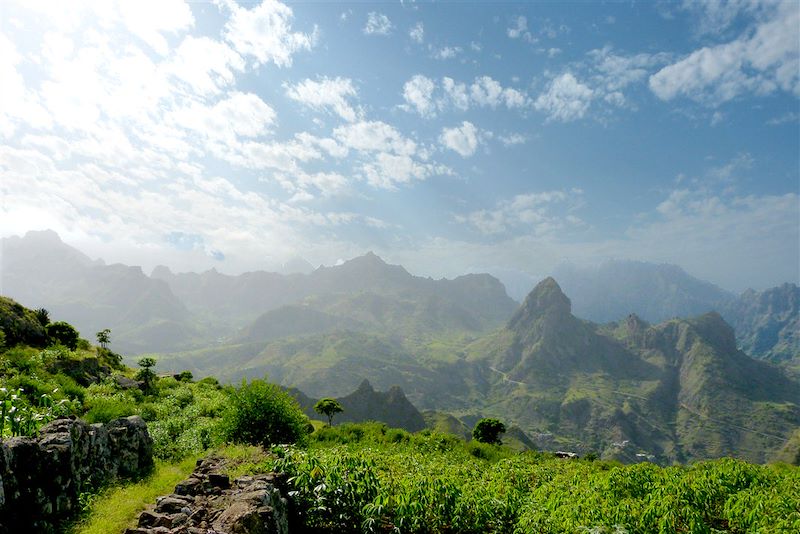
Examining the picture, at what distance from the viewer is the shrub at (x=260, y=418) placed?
23375 mm

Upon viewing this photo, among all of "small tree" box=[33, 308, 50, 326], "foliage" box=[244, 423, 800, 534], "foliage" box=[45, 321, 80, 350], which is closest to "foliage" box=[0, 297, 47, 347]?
"foliage" box=[45, 321, 80, 350]

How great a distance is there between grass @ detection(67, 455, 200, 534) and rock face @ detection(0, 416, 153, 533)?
658 millimetres

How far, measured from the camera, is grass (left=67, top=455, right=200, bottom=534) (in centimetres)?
1233

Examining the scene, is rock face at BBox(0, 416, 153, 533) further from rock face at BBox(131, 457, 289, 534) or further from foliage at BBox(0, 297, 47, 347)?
foliage at BBox(0, 297, 47, 347)

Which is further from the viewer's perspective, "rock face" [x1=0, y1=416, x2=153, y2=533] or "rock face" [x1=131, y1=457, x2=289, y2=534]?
"rock face" [x1=0, y1=416, x2=153, y2=533]

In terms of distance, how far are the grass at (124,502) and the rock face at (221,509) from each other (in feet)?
5.46

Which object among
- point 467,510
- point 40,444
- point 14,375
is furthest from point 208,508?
point 14,375

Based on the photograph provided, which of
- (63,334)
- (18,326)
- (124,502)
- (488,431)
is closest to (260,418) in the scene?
(124,502)

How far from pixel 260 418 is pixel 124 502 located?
958 cm

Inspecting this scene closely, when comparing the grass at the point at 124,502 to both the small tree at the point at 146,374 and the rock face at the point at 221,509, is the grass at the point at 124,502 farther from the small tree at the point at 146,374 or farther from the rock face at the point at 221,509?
the small tree at the point at 146,374

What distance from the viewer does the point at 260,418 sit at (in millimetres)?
23844

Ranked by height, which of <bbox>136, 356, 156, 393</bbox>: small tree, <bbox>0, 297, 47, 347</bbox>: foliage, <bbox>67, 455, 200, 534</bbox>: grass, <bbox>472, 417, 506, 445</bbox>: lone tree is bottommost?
<bbox>472, 417, 506, 445</bbox>: lone tree

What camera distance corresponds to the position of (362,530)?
11477 millimetres

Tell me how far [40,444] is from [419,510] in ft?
38.1
